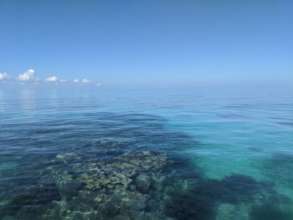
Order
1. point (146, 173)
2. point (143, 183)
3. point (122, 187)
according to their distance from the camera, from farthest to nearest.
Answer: point (146, 173) < point (143, 183) < point (122, 187)

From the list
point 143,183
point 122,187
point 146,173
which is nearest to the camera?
point 122,187

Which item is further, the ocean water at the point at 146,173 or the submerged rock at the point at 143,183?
the submerged rock at the point at 143,183

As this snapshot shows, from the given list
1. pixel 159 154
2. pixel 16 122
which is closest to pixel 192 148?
pixel 159 154

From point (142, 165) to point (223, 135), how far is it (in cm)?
1124

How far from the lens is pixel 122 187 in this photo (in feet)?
42.2

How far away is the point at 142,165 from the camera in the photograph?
52.0 ft

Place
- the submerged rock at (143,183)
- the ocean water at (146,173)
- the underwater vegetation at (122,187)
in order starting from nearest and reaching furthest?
the underwater vegetation at (122,187) → the ocean water at (146,173) → the submerged rock at (143,183)

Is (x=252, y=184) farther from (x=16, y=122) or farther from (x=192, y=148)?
(x=16, y=122)

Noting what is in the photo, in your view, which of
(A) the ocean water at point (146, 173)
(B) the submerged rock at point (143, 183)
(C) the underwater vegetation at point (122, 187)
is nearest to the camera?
(C) the underwater vegetation at point (122, 187)

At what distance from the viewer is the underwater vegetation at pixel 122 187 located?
10867 millimetres

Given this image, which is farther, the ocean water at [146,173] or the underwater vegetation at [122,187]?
the ocean water at [146,173]

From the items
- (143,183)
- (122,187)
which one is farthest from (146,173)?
(122,187)

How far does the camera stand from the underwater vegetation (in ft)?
35.7

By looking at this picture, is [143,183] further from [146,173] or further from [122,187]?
[146,173]
